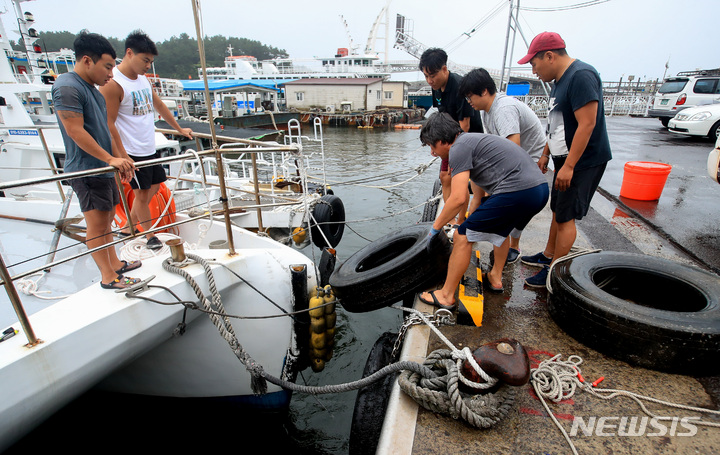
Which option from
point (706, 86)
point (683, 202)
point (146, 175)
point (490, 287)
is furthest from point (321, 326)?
point (706, 86)

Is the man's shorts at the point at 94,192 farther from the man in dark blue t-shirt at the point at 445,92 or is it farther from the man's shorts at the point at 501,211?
the man in dark blue t-shirt at the point at 445,92

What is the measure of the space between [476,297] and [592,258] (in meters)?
1.06

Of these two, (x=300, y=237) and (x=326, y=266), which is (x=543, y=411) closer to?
(x=326, y=266)

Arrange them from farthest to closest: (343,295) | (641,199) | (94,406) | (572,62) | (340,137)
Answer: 1. (340,137)
2. (641,199)
3. (94,406)
4. (343,295)
5. (572,62)

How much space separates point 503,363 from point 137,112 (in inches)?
159

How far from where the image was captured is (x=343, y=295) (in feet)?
10.6

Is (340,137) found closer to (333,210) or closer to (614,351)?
(333,210)

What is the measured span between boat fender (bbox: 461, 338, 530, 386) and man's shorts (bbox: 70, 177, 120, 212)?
299cm

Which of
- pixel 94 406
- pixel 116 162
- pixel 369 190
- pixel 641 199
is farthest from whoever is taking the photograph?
pixel 369 190

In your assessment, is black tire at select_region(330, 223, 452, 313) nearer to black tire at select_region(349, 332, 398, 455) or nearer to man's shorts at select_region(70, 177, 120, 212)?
black tire at select_region(349, 332, 398, 455)

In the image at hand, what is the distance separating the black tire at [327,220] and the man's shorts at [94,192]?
11.0 ft

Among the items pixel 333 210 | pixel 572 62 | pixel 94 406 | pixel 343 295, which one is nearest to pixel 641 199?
pixel 572 62

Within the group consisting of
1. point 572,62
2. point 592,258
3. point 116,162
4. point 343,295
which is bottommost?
point 343,295

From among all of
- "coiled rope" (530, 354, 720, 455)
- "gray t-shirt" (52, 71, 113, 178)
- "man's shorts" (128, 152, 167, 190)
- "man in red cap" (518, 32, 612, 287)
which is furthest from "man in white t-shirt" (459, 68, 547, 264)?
"man's shorts" (128, 152, 167, 190)
